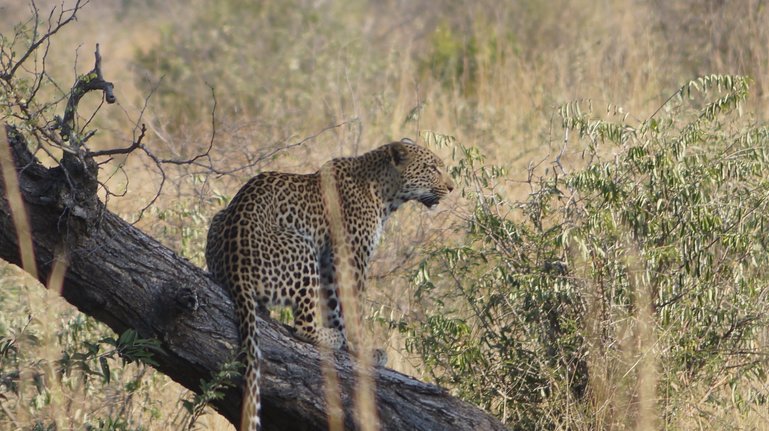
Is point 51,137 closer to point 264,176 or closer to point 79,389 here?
point 264,176

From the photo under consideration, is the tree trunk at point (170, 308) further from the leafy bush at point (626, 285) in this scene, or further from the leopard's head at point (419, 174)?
the leopard's head at point (419, 174)

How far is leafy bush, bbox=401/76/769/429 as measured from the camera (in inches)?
236

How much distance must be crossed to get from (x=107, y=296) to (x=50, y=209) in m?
0.47

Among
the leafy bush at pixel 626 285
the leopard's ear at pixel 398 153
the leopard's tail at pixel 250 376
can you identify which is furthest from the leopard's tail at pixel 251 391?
the leopard's ear at pixel 398 153

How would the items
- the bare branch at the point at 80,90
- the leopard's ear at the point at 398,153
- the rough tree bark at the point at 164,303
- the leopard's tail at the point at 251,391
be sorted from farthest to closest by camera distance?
the leopard's ear at the point at 398,153
the leopard's tail at the point at 251,391
the rough tree bark at the point at 164,303
the bare branch at the point at 80,90

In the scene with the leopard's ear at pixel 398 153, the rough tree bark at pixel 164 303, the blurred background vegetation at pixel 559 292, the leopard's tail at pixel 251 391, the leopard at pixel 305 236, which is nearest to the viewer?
the rough tree bark at pixel 164 303

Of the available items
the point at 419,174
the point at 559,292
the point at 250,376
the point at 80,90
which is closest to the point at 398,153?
the point at 419,174

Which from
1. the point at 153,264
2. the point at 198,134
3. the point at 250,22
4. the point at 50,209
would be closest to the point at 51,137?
the point at 50,209

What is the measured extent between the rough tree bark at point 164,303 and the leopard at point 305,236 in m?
0.18

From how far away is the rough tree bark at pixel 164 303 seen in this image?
15.5 feet

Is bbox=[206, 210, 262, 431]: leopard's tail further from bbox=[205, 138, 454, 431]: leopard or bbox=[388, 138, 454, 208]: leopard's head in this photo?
bbox=[388, 138, 454, 208]: leopard's head

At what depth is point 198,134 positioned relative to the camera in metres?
11.2

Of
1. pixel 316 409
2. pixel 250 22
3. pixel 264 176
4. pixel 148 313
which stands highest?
pixel 250 22

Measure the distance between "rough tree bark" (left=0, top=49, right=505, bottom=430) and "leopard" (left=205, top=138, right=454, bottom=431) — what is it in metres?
0.18
